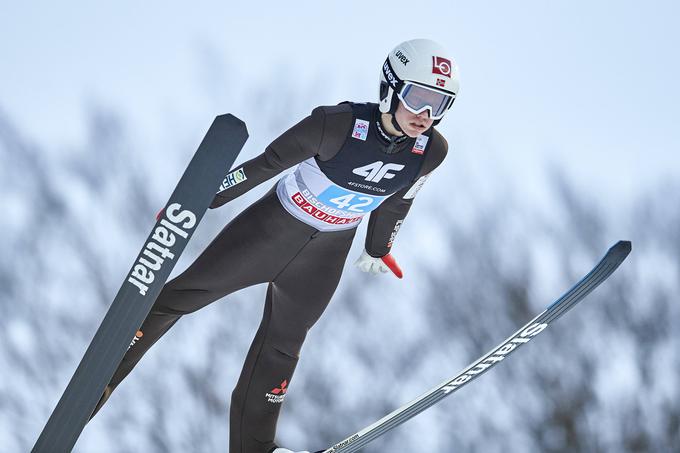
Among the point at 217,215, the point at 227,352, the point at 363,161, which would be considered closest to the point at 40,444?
the point at 363,161

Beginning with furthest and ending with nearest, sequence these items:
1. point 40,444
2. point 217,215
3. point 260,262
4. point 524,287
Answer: point 524,287, point 217,215, point 260,262, point 40,444

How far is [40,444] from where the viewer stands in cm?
299

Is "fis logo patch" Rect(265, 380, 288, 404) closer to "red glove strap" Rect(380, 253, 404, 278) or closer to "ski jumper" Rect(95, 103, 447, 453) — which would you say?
"ski jumper" Rect(95, 103, 447, 453)

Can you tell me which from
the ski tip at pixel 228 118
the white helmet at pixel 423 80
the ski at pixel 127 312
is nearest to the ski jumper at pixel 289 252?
the white helmet at pixel 423 80

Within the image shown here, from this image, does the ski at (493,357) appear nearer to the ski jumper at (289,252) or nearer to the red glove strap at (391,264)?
the ski jumper at (289,252)

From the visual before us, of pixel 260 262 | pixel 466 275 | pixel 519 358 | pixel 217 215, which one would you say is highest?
pixel 217 215

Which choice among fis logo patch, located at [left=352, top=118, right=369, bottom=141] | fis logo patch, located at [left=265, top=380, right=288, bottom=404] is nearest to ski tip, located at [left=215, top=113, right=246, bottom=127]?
fis logo patch, located at [left=352, top=118, right=369, bottom=141]

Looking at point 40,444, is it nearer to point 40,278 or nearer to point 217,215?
point 217,215

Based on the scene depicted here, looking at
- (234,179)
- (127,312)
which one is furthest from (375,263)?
(127,312)

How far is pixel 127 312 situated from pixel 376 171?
103 cm

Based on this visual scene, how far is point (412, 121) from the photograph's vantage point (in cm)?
329

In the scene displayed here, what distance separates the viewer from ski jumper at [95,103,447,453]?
3.41 meters

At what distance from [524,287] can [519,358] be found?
0.91 m

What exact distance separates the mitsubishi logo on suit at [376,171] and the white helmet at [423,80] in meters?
0.20
